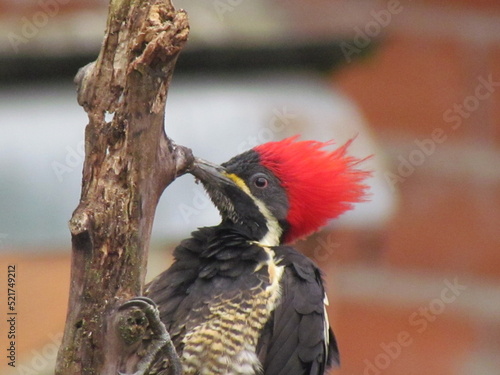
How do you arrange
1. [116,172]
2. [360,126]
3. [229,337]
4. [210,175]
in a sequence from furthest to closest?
1. [360,126]
2. [210,175]
3. [229,337]
4. [116,172]

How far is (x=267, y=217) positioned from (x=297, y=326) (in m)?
0.32

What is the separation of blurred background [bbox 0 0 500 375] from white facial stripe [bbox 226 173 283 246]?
39cm

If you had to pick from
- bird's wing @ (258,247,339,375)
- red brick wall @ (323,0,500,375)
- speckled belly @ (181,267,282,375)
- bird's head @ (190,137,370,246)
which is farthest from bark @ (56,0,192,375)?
red brick wall @ (323,0,500,375)

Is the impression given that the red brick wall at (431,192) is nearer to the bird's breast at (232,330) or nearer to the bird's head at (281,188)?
the bird's head at (281,188)

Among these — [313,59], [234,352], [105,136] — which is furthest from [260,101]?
[105,136]

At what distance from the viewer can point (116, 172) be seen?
55.9 inches

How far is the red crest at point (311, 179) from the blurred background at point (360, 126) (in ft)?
1.30

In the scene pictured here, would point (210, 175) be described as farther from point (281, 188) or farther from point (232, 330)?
point (232, 330)

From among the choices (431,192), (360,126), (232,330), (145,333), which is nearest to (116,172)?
(145,333)

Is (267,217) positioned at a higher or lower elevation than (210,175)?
lower

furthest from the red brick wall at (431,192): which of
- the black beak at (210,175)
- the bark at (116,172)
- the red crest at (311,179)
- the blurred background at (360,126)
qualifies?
the bark at (116,172)

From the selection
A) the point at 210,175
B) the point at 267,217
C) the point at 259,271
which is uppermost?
the point at 210,175

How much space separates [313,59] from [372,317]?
812mm

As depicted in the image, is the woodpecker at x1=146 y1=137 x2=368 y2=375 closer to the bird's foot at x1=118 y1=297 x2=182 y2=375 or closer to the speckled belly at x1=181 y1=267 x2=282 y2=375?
the speckled belly at x1=181 y1=267 x2=282 y2=375
